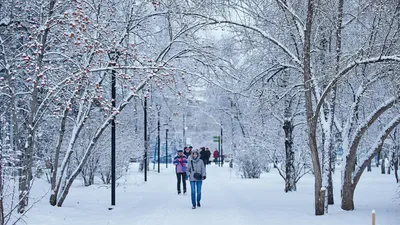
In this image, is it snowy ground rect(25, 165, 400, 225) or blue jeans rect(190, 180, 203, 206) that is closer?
snowy ground rect(25, 165, 400, 225)

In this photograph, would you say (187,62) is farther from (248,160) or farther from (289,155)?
(248,160)

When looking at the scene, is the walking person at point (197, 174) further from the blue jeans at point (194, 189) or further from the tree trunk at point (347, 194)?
the tree trunk at point (347, 194)

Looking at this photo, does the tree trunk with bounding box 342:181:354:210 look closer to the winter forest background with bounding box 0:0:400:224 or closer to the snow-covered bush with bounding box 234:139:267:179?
the winter forest background with bounding box 0:0:400:224

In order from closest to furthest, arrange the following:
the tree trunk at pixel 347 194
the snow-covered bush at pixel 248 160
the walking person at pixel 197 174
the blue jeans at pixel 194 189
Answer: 1. the tree trunk at pixel 347 194
2. the blue jeans at pixel 194 189
3. the walking person at pixel 197 174
4. the snow-covered bush at pixel 248 160

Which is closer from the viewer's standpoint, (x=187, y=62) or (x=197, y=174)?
(x=197, y=174)

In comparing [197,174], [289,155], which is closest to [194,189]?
[197,174]

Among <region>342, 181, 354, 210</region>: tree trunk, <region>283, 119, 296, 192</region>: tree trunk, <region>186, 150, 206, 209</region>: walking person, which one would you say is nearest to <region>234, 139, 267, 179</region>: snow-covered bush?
<region>283, 119, 296, 192</region>: tree trunk

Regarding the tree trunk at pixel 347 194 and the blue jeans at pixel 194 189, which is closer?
the tree trunk at pixel 347 194

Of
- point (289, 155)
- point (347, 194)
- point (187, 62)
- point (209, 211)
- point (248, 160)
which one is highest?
point (187, 62)

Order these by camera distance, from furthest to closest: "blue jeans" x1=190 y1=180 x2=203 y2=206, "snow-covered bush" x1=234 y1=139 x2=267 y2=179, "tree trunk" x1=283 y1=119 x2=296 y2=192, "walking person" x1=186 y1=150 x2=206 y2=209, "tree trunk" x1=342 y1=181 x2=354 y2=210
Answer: "snow-covered bush" x1=234 y1=139 x2=267 y2=179, "tree trunk" x1=283 y1=119 x2=296 y2=192, "walking person" x1=186 y1=150 x2=206 y2=209, "blue jeans" x1=190 y1=180 x2=203 y2=206, "tree trunk" x1=342 y1=181 x2=354 y2=210

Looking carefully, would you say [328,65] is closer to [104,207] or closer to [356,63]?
[356,63]

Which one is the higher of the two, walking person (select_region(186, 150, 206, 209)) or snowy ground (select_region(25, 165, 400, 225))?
walking person (select_region(186, 150, 206, 209))

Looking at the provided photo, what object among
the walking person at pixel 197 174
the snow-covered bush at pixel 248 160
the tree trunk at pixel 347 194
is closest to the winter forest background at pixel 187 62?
the tree trunk at pixel 347 194

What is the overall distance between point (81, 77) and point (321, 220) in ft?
21.9
